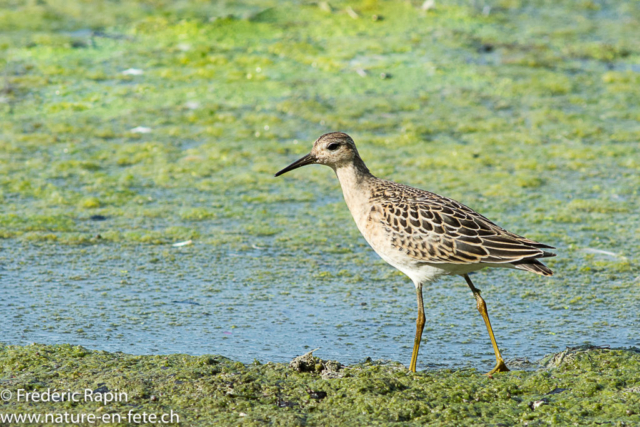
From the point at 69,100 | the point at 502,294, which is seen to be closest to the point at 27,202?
the point at 69,100

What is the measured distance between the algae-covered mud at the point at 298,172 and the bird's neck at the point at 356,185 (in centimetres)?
67

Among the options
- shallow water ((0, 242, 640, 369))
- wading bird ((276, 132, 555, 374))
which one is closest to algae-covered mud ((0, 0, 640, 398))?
shallow water ((0, 242, 640, 369))

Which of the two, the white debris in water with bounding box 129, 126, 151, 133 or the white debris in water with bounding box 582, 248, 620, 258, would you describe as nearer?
the white debris in water with bounding box 582, 248, 620, 258

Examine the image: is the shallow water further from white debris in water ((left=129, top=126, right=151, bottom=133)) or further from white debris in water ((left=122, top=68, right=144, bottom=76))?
white debris in water ((left=122, top=68, right=144, bottom=76))

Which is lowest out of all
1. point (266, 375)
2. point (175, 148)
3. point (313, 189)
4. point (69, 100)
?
point (266, 375)

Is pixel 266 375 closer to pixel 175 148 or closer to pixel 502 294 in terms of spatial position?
pixel 502 294

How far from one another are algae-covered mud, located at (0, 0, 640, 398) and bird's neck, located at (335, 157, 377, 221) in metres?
0.67

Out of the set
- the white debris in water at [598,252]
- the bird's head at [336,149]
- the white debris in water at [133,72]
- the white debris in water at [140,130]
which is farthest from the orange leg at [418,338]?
the white debris in water at [133,72]

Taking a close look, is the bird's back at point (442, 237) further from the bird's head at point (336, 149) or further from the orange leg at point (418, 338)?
the bird's head at point (336, 149)

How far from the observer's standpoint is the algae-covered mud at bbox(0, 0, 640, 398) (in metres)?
5.12

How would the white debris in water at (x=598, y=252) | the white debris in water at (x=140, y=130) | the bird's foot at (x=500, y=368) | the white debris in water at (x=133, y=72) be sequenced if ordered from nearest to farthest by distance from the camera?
1. the bird's foot at (x=500, y=368)
2. the white debris in water at (x=598, y=252)
3. the white debris in water at (x=140, y=130)
4. the white debris in water at (x=133, y=72)

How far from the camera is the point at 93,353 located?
446 centimetres

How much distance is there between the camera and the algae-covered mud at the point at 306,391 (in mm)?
3924

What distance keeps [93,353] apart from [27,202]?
8.69 feet
